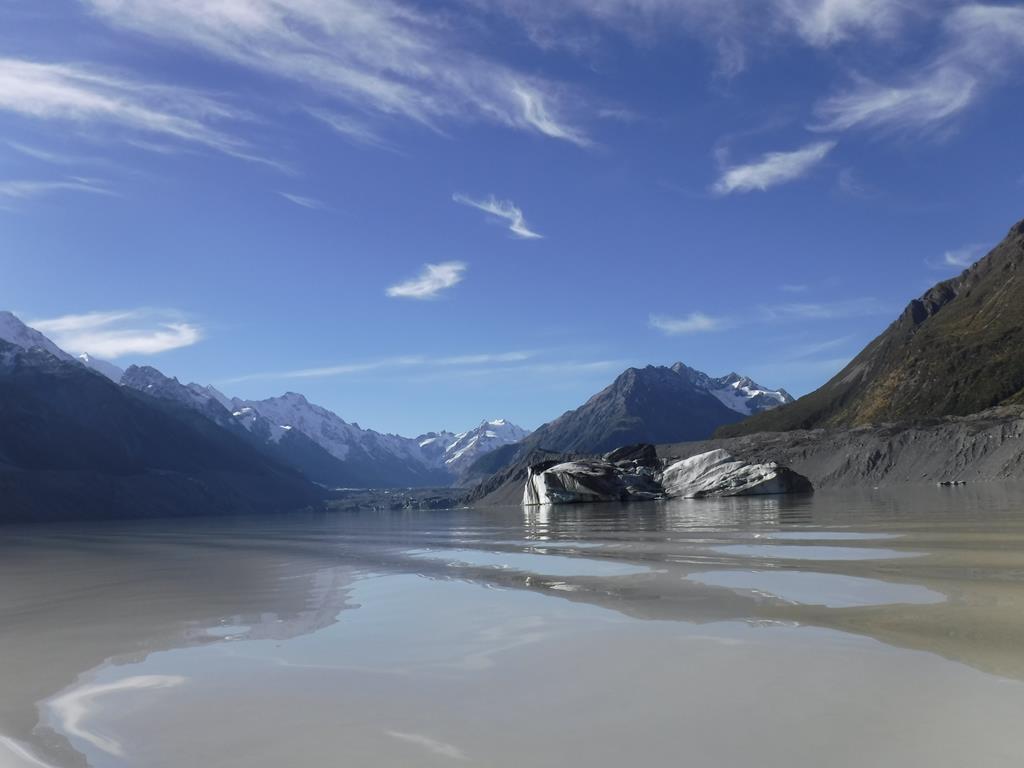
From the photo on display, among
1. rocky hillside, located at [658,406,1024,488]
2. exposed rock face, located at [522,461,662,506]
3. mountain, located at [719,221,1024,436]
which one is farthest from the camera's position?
mountain, located at [719,221,1024,436]

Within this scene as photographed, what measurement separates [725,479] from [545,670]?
73540 millimetres

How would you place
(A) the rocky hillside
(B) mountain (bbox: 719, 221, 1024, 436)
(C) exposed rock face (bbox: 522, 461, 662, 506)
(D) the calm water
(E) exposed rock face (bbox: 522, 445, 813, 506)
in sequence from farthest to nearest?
(B) mountain (bbox: 719, 221, 1024, 436), (C) exposed rock face (bbox: 522, 461, 662, 506), (A) the rocky hillside, (E) exposed rock face (bbox: 522, 445, 813, 506), (D) the calm water

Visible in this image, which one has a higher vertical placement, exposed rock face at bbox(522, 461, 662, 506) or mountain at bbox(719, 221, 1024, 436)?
mountain at bbox(719, 221, 1024, 436)

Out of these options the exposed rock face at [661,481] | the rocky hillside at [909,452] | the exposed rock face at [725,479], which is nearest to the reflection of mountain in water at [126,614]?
the exposed rock face at [725,479]

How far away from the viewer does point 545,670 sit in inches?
253

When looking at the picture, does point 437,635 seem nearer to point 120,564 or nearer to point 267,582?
point 267,582

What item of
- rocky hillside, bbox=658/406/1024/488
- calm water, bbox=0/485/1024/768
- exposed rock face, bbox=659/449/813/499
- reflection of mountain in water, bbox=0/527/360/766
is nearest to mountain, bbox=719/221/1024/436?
rocky hillside, bbox=658/406/1024/488

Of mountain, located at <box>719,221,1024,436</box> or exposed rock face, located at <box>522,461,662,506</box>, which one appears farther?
mountain, located at <box>719,221,1024,436</box>

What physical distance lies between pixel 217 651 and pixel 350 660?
5.62ft

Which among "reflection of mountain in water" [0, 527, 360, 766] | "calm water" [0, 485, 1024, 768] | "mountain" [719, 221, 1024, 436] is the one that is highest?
"mountain" [719, 221, 1024, 436]

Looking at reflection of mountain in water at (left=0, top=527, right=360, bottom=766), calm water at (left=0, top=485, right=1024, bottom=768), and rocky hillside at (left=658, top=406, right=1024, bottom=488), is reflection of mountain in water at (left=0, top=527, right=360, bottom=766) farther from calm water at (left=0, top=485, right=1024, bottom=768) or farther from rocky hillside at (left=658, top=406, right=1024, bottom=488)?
rocky hillside at (left=658, top=406, right=1024, bottom=488)

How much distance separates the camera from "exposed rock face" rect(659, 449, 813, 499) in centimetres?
7319

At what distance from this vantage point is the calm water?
4578 mm

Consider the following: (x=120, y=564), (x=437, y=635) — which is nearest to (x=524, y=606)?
(x=437, y=635)
